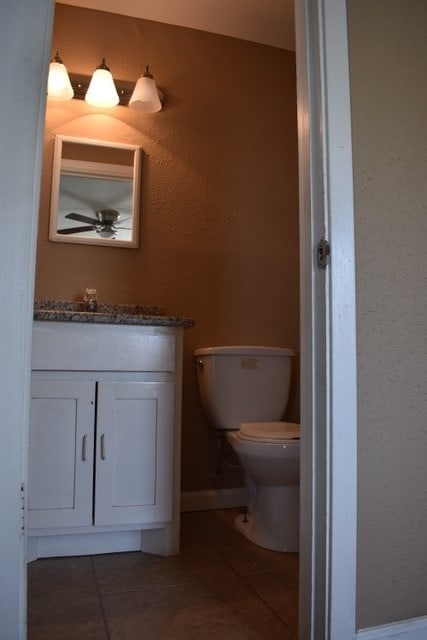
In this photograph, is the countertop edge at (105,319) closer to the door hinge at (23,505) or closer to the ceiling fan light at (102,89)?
the door hinge at (23,505)

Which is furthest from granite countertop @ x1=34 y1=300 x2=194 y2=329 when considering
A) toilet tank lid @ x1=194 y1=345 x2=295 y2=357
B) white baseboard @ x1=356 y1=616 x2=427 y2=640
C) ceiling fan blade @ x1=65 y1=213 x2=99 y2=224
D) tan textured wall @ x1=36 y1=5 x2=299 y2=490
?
white baseboard @ x1=356 y1=616 x2=427 y2=640

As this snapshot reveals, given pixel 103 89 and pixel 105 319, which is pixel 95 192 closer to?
pixel 103 89

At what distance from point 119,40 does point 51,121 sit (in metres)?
0.59

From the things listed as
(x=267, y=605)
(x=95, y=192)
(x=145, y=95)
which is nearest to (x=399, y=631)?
(x=267, y=605)

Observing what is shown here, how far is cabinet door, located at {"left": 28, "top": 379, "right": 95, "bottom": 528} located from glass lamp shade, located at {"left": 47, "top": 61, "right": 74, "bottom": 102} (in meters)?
1.46

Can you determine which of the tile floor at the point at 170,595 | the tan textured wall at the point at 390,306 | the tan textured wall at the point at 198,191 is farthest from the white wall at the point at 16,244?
the tan textured wall at the point at 198,191

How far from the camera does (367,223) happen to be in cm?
109

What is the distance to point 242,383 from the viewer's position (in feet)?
7.07

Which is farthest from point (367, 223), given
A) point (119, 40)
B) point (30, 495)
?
point (119, 40)

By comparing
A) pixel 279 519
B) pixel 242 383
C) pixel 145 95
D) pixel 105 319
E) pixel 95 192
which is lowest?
pixel 279 519

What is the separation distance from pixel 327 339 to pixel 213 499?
5.37 ft

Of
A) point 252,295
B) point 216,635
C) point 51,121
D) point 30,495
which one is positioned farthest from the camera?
point 252,295

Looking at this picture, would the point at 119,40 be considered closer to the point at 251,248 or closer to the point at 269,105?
the point at 269,105

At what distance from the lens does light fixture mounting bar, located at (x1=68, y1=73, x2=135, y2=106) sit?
231 centimetres
